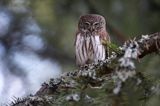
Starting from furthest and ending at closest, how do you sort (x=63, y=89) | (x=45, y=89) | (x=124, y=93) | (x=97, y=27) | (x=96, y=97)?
(x=97, y=27)
(x=45, y=89)
(x=63, y=89)
(x=96, y=97)
(x=124, y=93)

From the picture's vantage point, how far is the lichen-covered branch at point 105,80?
1408mm

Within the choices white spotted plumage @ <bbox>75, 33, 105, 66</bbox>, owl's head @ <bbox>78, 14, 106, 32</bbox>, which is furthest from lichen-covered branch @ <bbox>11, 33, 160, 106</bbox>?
owl's head @ <bbox>78, 14, 106, 32</bbox>

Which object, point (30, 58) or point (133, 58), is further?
point (30, 58)

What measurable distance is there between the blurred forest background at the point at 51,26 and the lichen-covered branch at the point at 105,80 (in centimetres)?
233

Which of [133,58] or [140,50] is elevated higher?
[140,50]

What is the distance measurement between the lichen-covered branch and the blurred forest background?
2.33 metres

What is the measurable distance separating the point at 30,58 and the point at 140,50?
3.15 m

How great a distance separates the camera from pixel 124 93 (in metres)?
1.40

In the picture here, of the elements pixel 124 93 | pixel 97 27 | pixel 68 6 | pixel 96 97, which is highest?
pixel 68 6

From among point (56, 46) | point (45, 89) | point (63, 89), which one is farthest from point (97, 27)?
point (63, 89)

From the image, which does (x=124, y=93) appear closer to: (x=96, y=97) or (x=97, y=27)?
(x=96, y=97)

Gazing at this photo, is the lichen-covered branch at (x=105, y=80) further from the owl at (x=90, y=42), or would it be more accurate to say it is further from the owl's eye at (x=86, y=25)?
the owl's eye at (x=86, y=25)

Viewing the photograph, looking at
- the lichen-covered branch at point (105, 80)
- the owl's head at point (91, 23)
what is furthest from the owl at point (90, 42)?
the lichen-covered branch at point (105, 80)

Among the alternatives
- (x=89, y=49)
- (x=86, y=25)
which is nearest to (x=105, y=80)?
(x=89, y=49)
